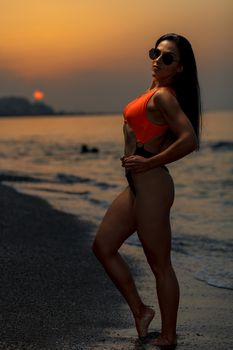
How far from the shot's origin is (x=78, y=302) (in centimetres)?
570

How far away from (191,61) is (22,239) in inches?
188

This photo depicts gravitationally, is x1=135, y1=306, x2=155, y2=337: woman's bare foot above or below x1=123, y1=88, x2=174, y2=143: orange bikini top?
below

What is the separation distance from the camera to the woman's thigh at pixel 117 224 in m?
4.43

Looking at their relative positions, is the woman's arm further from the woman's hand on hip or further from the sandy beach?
the sandy beach

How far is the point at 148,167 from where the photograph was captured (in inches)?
168

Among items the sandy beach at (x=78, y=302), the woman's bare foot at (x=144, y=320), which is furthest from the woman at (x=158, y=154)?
the sandy beach at (x=78, y=302)

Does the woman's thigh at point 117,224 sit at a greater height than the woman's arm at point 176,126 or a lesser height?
lesser

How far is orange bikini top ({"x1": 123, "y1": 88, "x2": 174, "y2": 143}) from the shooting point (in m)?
4.21

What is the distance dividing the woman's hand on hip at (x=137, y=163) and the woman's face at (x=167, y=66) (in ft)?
1.88

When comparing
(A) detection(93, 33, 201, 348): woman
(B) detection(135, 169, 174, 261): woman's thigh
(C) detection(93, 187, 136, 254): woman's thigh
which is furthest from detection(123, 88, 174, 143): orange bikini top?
(C) detection(93, 187, 136, 254): woman's thigh

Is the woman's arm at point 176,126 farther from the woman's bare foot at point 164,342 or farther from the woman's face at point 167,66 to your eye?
the woman's bare foot at point 164,342

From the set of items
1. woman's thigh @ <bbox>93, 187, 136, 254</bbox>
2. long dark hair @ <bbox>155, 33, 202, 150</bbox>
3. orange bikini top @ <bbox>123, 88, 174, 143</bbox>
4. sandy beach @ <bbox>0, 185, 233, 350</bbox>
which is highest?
long dark hair @ <bbox>155, 33, 202, 150</bbox>

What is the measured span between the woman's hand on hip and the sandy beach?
4.08 ft

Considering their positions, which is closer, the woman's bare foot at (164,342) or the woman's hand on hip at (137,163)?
the woman's hand on hip at (137,163)
